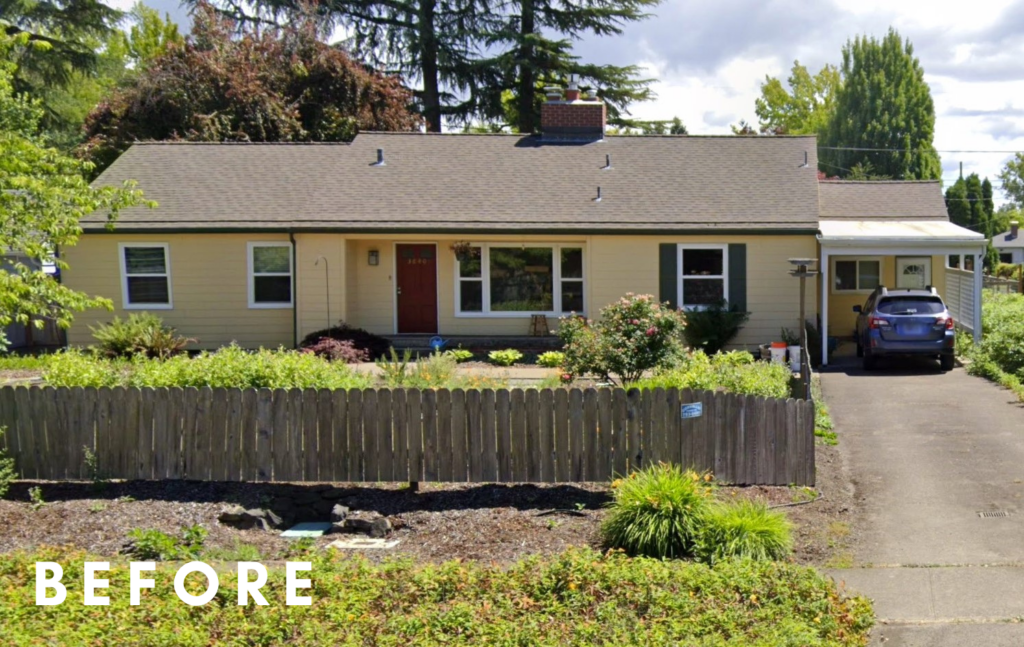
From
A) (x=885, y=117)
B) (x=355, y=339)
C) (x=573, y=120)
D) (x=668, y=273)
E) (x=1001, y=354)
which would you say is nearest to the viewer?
(x=1001, y=354)

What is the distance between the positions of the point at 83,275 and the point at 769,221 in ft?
47.0

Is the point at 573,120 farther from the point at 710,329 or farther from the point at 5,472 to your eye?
the point at 5,472

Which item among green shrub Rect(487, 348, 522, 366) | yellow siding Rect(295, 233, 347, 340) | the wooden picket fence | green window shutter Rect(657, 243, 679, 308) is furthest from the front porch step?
the wooden picket fence

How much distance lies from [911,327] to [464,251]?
29.5ft

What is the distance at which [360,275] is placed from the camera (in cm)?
2206

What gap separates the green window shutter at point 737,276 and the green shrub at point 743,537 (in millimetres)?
13137

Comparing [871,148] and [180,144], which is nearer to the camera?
[180,144]

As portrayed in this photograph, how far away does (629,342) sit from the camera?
14.4 m

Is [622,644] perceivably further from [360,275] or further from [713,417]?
[360,275]

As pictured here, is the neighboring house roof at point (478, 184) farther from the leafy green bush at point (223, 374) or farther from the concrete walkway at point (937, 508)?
the leafy green bush at point (223, 374)

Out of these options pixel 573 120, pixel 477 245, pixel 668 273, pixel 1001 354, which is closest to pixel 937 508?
pixel 1001 354

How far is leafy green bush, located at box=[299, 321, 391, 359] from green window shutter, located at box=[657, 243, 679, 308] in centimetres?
574

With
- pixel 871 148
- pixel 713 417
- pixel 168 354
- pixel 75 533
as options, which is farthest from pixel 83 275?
pixel 871 148

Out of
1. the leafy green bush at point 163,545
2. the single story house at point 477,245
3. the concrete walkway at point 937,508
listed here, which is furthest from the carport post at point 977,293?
the leafy green bush at point 163,545
